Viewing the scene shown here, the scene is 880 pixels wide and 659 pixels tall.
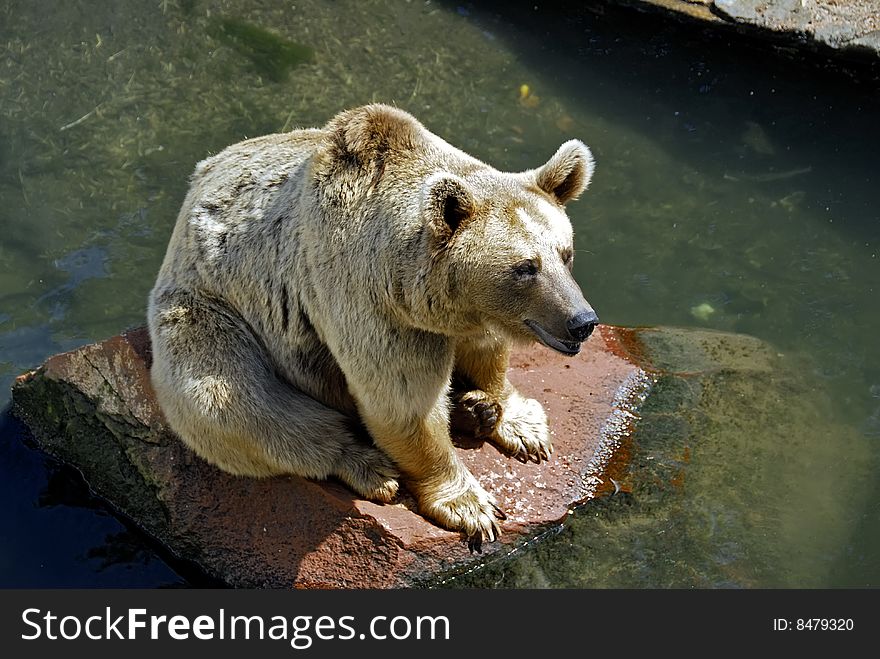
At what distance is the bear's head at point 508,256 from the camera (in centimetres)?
578

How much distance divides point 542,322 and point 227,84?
7.09m

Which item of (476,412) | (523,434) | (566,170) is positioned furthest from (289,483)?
(566,170)

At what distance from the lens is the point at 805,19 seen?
1188cm

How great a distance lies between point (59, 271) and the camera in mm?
9922

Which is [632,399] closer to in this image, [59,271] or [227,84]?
[59,271]

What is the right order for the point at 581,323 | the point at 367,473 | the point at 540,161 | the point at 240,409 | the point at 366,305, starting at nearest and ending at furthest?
1. the point at 581,323
2. the point at 366,305
3. the point at 240,409
4. the point at 367,473
5. the point at 540,161

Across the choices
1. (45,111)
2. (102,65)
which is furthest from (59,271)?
(102,65)

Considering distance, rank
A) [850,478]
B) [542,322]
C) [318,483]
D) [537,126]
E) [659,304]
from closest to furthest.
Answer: [542,322] → [318,483] → [850,478] → [659,304] → [537,126]

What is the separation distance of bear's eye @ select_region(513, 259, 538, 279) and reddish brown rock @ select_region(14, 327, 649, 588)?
6.27 feet

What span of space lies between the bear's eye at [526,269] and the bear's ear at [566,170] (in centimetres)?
59

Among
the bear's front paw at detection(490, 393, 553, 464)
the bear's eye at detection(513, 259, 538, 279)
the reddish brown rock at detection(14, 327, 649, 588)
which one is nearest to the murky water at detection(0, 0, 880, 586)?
the reddish brown rock at detection(14, 327, 649, 588)

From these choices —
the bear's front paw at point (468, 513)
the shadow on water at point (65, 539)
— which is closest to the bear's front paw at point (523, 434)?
the bear's front paw at point (468, 513)

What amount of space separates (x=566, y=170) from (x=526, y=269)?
2.29ft

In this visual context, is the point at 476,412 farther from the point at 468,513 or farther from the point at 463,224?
the point at 463,224
